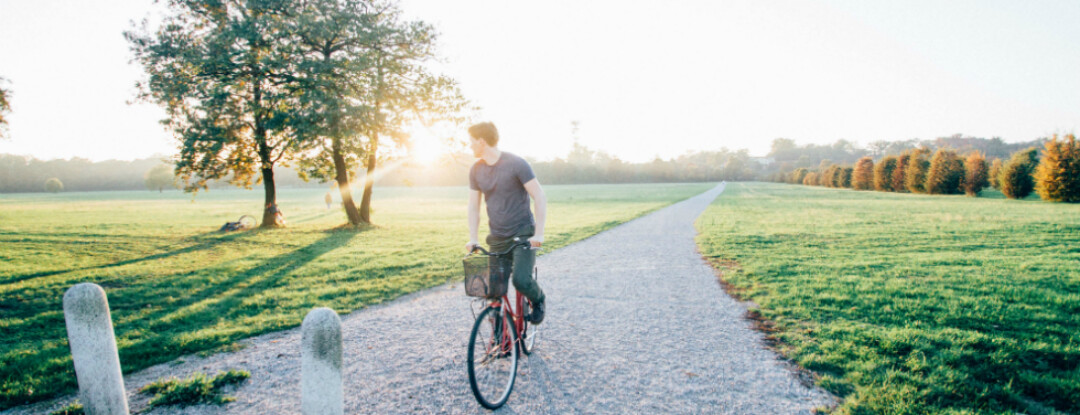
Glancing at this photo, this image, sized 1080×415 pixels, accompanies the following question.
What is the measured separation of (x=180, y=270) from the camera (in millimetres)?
9008

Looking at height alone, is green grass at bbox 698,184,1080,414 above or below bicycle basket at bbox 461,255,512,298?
below

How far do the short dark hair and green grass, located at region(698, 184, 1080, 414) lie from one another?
3.20 meters

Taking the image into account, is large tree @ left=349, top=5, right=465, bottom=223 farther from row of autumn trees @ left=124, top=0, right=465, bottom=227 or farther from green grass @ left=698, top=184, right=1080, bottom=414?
green grass @ left=698, top=184, right=1080, bottom=414

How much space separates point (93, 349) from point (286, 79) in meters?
13.7

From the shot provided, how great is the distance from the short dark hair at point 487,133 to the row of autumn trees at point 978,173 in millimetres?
38450

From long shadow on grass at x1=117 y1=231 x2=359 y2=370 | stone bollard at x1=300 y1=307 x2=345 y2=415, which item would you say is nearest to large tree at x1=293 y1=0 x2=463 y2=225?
long shadow on grass at x1=117 y1=231 x2=359 y2=370

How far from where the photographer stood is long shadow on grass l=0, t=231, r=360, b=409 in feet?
12.6

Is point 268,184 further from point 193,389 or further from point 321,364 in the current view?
Result: point 321,364

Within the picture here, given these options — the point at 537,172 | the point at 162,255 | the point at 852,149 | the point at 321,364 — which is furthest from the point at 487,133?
the point at 852,149

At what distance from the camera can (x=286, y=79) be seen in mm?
14500

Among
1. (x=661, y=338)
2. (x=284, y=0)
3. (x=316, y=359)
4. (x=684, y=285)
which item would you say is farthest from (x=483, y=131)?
(x=284, y=0)

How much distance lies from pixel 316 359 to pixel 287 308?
14.3 ft

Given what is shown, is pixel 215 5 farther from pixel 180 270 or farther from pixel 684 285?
pixel 684 285

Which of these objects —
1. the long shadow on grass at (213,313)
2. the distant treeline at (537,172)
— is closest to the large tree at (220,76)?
the long shadow on grass at (213,313)
